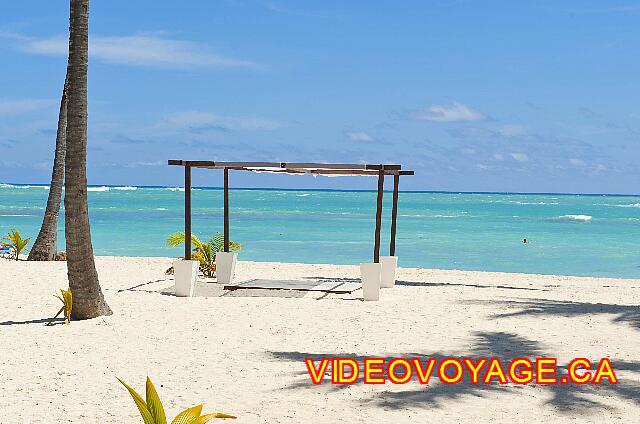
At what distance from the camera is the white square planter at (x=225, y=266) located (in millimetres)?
16312

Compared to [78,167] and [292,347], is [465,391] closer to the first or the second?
[292,347]

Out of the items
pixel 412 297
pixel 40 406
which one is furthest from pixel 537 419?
pixel 412 297

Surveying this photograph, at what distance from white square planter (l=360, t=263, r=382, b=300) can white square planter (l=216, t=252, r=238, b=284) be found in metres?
3.46

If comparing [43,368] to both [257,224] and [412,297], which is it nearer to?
[412,297]

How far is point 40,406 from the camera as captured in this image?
279 inches

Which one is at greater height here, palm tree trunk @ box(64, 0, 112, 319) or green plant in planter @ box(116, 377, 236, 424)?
palm tree trunk @ box(64, 0, 112, 319)

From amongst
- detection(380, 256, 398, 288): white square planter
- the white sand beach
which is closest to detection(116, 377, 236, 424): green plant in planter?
the white sand beach

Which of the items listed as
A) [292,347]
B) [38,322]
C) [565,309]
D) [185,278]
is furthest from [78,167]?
[565,309]

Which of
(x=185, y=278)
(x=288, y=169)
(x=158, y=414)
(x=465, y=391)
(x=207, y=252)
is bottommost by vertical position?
Answer: (x=207, y=252)

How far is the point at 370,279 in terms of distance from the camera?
13.8 m

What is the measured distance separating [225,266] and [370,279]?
12.0ft

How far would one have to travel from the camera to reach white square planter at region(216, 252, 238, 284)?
53.5 feet

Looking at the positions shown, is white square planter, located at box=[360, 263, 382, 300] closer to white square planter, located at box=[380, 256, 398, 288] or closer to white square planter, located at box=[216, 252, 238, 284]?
white square planter, located at box=[380, 256, 398, 288]

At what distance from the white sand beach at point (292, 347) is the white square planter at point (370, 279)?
241mm
